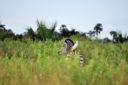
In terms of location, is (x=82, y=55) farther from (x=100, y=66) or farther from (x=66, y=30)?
(x=66, y=30)

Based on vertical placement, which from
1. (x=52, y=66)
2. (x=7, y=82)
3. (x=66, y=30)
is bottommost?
(x=7, y=82)

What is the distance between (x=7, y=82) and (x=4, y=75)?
313 mm

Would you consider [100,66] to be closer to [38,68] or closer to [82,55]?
[38,68]

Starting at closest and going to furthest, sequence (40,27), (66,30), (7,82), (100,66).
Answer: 1. (7,82)
2. (100,66)
3. (40,27)
4. (66,30)

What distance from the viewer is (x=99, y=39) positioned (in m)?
11.3

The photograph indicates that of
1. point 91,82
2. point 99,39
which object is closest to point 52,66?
point 91,82

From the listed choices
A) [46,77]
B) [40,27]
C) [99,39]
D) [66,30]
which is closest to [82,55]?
[99,39]

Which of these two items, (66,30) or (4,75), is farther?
(66,30)

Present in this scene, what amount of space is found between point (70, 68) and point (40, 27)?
31.8ft

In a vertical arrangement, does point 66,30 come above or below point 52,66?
above

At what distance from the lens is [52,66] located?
12.2 ft

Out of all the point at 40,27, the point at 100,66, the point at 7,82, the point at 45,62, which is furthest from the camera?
the point at 40,27

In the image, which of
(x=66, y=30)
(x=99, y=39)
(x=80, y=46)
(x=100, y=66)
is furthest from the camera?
(x=66, y=30)

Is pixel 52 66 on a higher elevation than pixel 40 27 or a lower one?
lower
